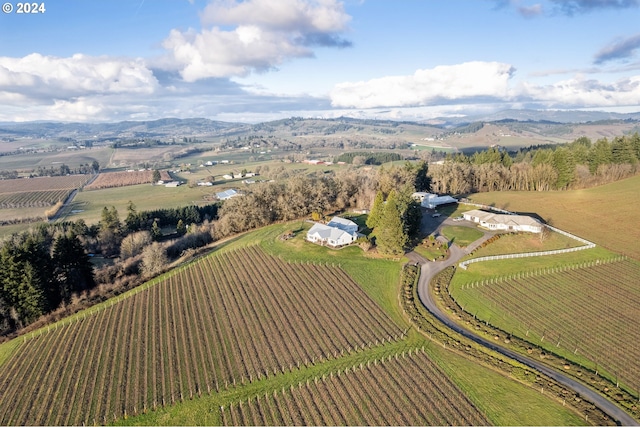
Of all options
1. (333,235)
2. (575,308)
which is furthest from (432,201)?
(575,308)

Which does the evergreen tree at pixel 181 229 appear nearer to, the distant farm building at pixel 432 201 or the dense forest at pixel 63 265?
the dense forest at pixel 63 265

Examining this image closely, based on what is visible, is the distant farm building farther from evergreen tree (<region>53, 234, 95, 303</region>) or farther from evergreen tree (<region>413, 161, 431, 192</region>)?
evergreen tree (<region>53, 234, 95, 303</region>)

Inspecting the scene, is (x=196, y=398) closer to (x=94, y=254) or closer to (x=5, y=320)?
(x=5, y=320)

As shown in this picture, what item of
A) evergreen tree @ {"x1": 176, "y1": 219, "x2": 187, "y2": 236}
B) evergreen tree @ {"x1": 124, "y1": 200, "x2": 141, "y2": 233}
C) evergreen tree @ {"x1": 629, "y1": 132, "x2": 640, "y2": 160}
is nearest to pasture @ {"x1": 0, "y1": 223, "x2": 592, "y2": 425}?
evergreen tree @ {"x1": 176, "y1": 219, "x2": 187, "y2": 236}


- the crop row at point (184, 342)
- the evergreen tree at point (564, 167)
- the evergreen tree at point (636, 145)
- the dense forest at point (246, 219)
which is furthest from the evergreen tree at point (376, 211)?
the evergreen tree at point (636, 145)

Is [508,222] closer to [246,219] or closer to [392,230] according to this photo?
[392,230]
